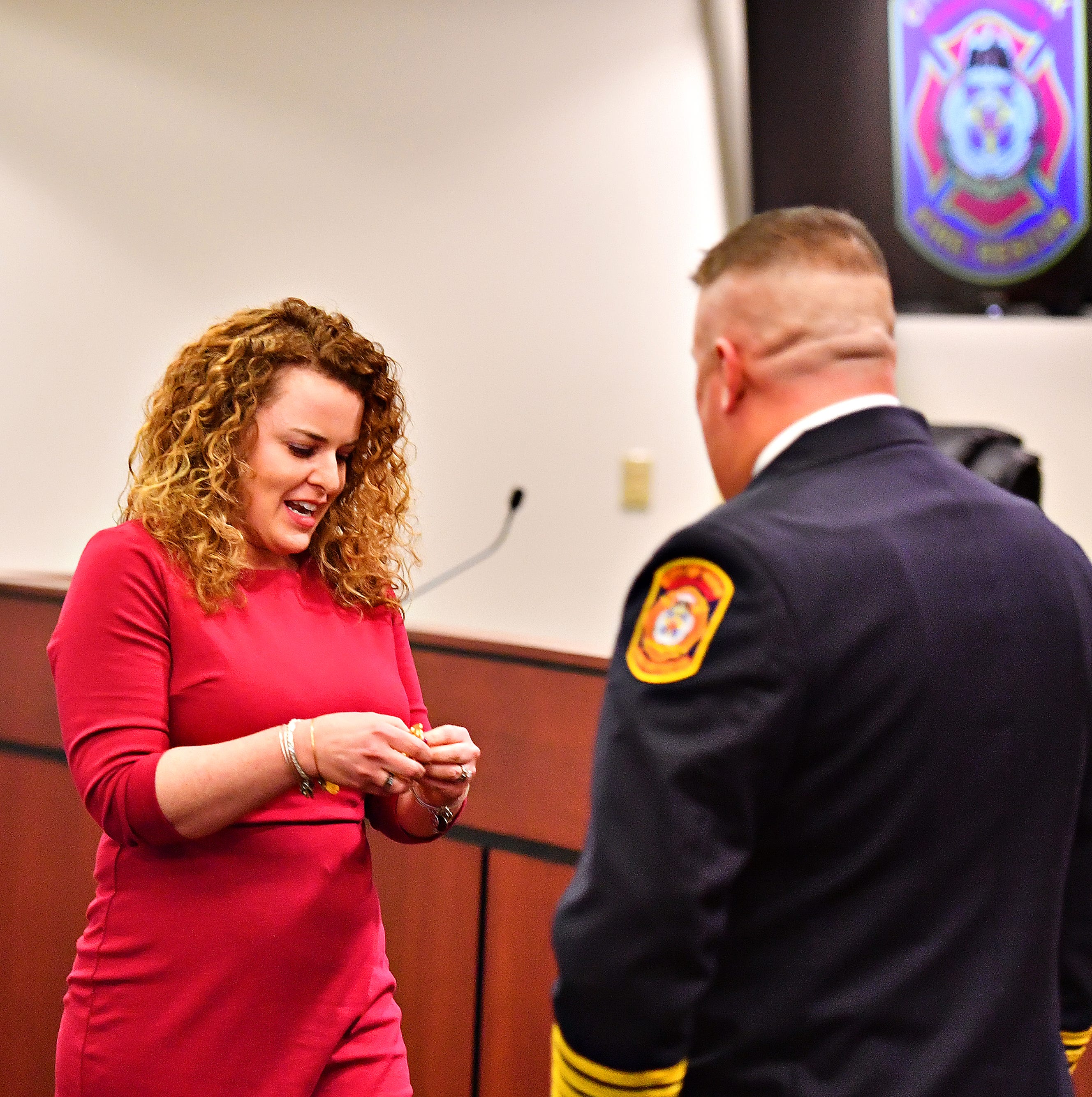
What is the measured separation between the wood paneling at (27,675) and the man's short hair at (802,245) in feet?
5.79

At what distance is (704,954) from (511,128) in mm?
3000

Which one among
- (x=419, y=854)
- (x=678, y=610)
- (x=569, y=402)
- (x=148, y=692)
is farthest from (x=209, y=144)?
(x=678, y=610)

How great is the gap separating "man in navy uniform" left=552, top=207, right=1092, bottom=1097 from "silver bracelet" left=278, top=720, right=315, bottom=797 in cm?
41

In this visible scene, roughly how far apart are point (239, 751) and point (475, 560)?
7.85ft

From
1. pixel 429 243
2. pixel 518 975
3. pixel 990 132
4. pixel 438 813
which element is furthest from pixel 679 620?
pixel 429 243

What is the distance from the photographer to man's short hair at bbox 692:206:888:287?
3.39 feet

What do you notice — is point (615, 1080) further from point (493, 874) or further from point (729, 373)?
point (493, 874)

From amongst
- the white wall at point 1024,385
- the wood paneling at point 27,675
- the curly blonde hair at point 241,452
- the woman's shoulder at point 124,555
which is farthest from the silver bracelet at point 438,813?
the white wall at point 1024,385

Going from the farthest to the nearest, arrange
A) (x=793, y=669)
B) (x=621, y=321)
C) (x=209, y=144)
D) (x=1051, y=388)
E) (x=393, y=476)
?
(x=209, y=144)
(x=621, y=321)
(x=1051, y=388)
(x=393, y=476)
(x=793, y=669)

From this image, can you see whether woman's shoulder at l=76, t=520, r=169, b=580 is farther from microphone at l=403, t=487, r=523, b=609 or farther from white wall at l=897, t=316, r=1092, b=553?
white wall at l=897, t=316, r=1092, b=553

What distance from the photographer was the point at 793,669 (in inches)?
35.4

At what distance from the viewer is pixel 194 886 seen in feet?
4.32

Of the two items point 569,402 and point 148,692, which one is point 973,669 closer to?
point 148,692

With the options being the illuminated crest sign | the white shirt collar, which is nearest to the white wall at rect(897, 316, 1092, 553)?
the illuminated crest sign
